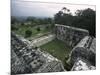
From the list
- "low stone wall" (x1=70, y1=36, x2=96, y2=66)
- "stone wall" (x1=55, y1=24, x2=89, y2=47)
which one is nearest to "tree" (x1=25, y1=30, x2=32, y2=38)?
"stone wall" (x1=55, y1=24, x2=89, y2=47)

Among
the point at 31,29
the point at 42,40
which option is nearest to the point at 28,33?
the point at 31,29

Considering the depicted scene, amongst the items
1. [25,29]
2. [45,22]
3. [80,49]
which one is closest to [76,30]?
[80,49]

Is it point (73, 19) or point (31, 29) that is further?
point (73, 19)

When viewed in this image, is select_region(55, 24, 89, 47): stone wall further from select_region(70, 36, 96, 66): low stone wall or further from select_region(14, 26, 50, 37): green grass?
select_region(14, 26, 50, 37): green grass

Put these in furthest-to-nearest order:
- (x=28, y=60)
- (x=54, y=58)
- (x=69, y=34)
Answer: (x=69, y=34) < (x=54, y=58) < (x=28, y=60)

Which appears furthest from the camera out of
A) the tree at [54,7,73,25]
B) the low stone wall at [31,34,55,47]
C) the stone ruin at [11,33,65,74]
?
the tree at [54,7,73,25]

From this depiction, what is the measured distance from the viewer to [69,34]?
8.13ft

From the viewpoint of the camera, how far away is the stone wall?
243 cm

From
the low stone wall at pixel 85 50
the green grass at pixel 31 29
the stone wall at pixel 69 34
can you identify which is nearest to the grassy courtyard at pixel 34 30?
the green grass at pixel 31 29

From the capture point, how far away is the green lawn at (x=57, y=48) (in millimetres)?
2336

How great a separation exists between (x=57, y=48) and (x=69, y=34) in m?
0.29

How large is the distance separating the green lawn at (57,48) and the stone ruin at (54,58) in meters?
0.05

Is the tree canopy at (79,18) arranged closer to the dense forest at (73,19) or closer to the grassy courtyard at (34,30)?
the dense forest at (73,19)

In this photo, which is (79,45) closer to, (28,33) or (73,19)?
(73,19)
